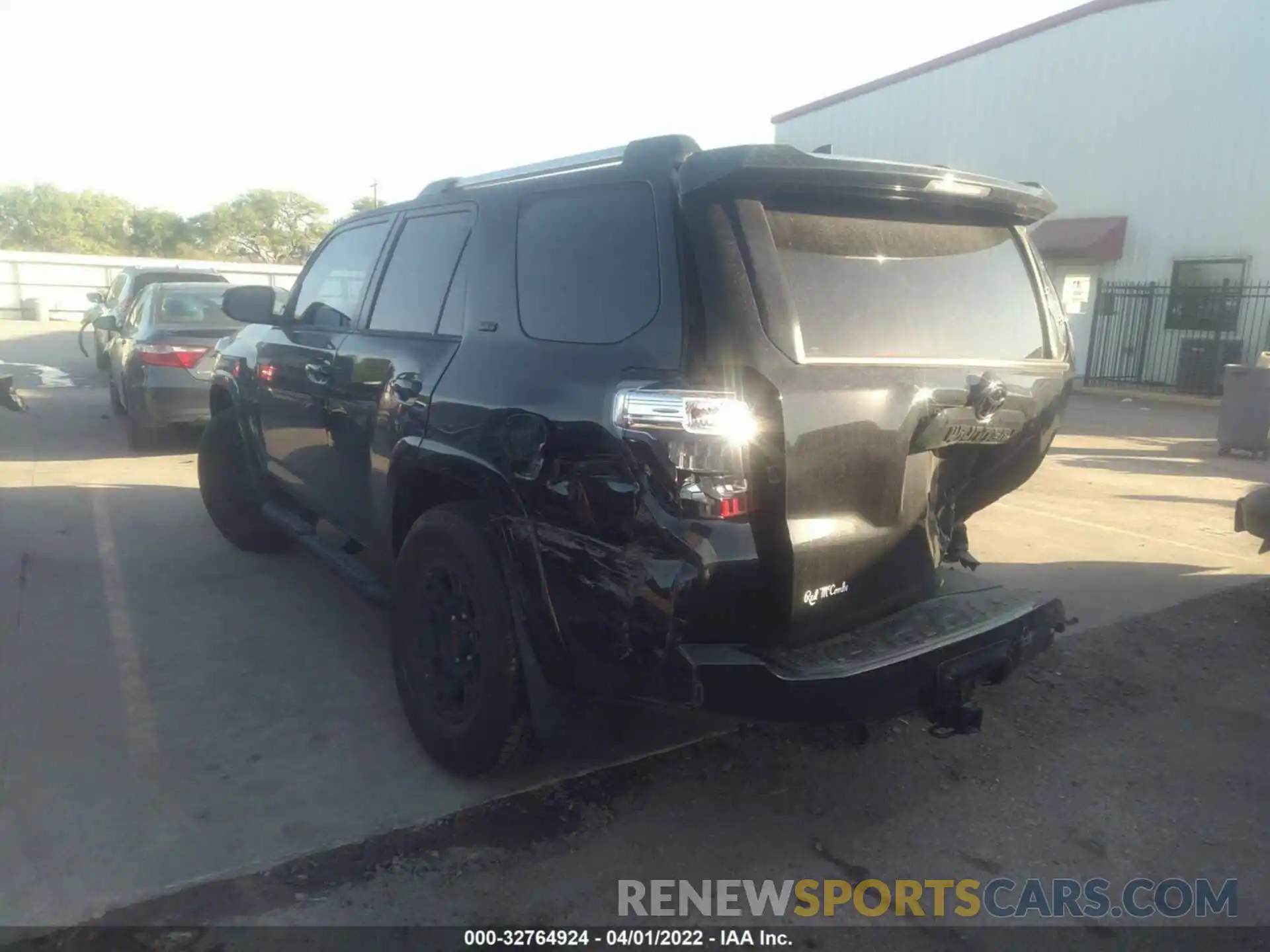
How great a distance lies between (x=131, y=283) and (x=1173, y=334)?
1775 cm

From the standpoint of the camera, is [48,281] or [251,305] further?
[48,281]

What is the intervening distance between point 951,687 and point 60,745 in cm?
317

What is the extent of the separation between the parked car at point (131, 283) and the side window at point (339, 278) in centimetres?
722

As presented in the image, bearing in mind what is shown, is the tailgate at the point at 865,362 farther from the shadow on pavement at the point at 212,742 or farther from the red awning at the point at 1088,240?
the red awning at the point at 1088,240

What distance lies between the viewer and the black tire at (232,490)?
5.91m

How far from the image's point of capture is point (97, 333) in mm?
15680

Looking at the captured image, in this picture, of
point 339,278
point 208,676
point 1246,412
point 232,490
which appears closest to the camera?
point 208,676

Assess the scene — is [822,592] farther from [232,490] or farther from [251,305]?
[232,490]

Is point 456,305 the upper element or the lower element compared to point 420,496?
upper

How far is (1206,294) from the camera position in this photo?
57.1ft

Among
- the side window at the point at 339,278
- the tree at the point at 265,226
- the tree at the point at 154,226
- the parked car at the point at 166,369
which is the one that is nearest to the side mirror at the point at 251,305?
the side window at the point at 339,278

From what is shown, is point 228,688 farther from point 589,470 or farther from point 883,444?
point 883,444

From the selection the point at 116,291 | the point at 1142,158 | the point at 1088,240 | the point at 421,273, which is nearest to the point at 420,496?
the point at 421,273

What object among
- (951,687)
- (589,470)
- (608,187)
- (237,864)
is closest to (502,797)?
(237,864)
